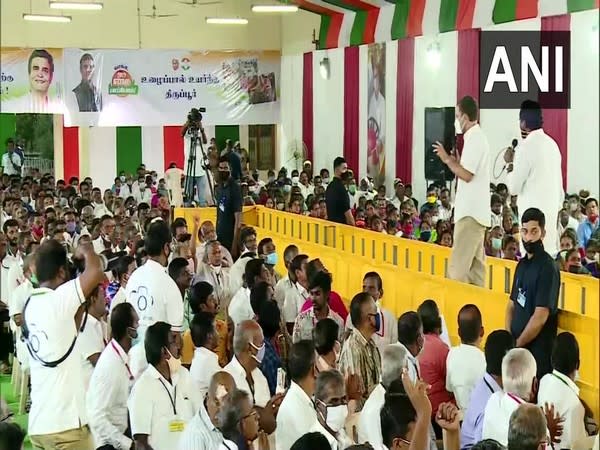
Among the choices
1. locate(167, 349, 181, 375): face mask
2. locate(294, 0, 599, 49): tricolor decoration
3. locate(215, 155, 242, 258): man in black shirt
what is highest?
locate(294, 0, 599, 49): tricolor decoration

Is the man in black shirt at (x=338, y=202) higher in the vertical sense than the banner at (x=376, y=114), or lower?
lower

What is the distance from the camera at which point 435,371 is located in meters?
6.54

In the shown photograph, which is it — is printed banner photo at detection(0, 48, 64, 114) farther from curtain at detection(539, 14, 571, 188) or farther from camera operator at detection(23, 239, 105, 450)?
camera operator at detection(23, 239, 105, 450)

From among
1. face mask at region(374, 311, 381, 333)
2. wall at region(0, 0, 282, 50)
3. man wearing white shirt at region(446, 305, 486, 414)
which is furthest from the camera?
wall at region(0, 0, 282, 50)

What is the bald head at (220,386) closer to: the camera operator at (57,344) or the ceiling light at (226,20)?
the camera operator at (57,344)

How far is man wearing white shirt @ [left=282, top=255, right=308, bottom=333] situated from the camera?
329 inches

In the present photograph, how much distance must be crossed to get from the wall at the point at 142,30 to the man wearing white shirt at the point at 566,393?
18.0 meters

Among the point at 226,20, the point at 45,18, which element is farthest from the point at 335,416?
the point at 226,20

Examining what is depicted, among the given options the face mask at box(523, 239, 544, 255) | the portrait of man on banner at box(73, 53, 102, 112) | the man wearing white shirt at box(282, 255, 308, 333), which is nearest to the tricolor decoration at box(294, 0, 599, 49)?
the portrait of man on banner at box(73, 53, 102, 112)

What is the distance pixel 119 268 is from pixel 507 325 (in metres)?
2.94

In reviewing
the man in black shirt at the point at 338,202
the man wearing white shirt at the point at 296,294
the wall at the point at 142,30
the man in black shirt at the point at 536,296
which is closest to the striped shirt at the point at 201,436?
the man in black shirt at the point at 536,296

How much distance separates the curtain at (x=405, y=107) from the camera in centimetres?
1895

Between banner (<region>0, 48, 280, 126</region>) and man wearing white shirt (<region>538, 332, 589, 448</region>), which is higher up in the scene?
banner (<region>0, 48, 280, 126</region>)

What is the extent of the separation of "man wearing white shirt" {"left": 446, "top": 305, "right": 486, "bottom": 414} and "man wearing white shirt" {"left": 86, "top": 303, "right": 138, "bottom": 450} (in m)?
1.84
